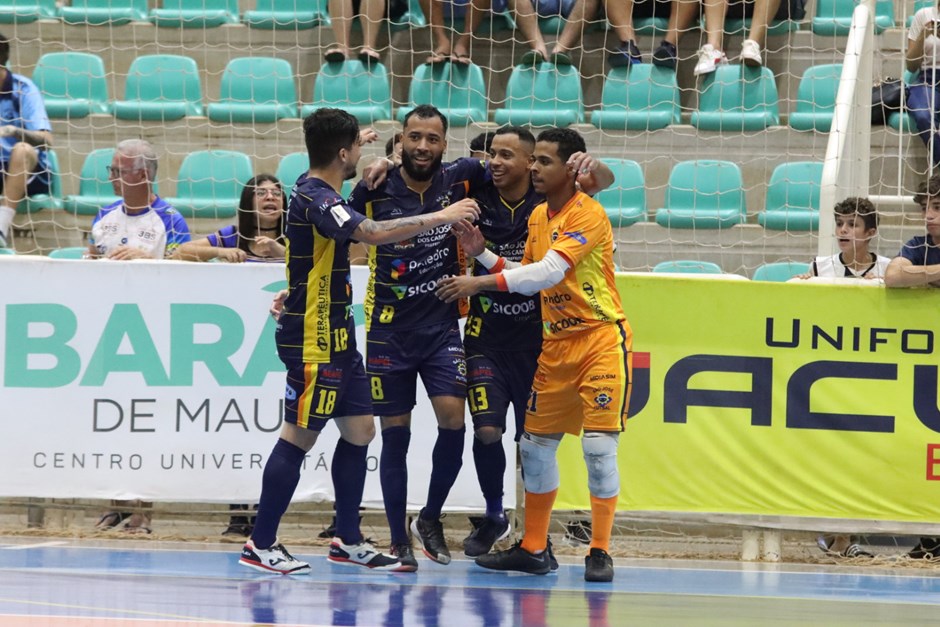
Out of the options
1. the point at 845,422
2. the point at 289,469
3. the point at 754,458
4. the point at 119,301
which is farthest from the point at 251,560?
the point at 845,422

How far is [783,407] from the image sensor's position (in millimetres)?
7531

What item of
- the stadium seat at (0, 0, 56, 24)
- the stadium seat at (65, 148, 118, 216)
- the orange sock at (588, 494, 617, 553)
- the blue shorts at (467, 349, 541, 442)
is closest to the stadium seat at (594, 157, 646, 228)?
the blue shorts at (467, 349, 541, 442)

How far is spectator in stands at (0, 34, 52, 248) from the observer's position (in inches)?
375

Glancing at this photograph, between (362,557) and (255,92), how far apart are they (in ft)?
16.5

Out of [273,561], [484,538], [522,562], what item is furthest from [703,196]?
[273,561]

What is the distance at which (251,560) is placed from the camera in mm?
6309

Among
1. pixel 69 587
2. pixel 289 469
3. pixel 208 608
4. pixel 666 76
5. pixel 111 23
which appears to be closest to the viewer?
pixel 208 608

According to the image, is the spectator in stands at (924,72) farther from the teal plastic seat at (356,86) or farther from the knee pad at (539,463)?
the knee pad at (539,463)

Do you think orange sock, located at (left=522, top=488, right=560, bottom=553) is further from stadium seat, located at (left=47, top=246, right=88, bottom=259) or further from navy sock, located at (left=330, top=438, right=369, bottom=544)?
stadium seat, located at (left=47, top=246, right=88, bottom=259)

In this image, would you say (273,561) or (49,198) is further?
(49,198)

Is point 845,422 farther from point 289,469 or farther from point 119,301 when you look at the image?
point 119,301

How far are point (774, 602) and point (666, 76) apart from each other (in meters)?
5.19

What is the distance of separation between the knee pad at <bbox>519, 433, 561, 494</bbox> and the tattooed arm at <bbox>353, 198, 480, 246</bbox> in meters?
1.18

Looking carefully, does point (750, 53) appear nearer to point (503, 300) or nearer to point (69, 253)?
point (503, 300)
